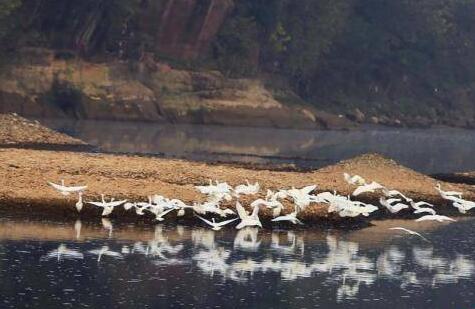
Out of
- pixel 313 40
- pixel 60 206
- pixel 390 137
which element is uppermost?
pixel 313 40

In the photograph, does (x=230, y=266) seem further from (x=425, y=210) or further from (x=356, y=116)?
(x=356, y=116)

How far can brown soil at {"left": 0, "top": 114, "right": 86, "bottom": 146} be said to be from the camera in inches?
2453

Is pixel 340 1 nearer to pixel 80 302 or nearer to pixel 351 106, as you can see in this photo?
pixel 351 106

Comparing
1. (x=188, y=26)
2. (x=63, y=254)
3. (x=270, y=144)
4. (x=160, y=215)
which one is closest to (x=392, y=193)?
(x=160, y=215)

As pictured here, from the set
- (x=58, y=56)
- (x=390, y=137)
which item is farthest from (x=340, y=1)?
(x=58, y=56)

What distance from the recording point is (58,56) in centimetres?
9888

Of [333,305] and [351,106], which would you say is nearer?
[333,305]

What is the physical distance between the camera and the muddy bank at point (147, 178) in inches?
1497

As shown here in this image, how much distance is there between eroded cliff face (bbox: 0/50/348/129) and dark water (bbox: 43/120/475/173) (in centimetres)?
321

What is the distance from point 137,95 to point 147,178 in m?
58.3

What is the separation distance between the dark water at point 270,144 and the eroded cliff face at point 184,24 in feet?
40.0

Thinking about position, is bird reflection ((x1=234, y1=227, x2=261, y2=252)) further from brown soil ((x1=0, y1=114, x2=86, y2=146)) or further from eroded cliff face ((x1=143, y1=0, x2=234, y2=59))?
eroded cliff face ((x1=143, y1=0, x2=234, y2=59))

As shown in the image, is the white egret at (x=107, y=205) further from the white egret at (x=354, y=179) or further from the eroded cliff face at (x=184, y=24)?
the eroded cliff face at (x=184, y=24)

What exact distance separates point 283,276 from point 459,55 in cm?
14049
